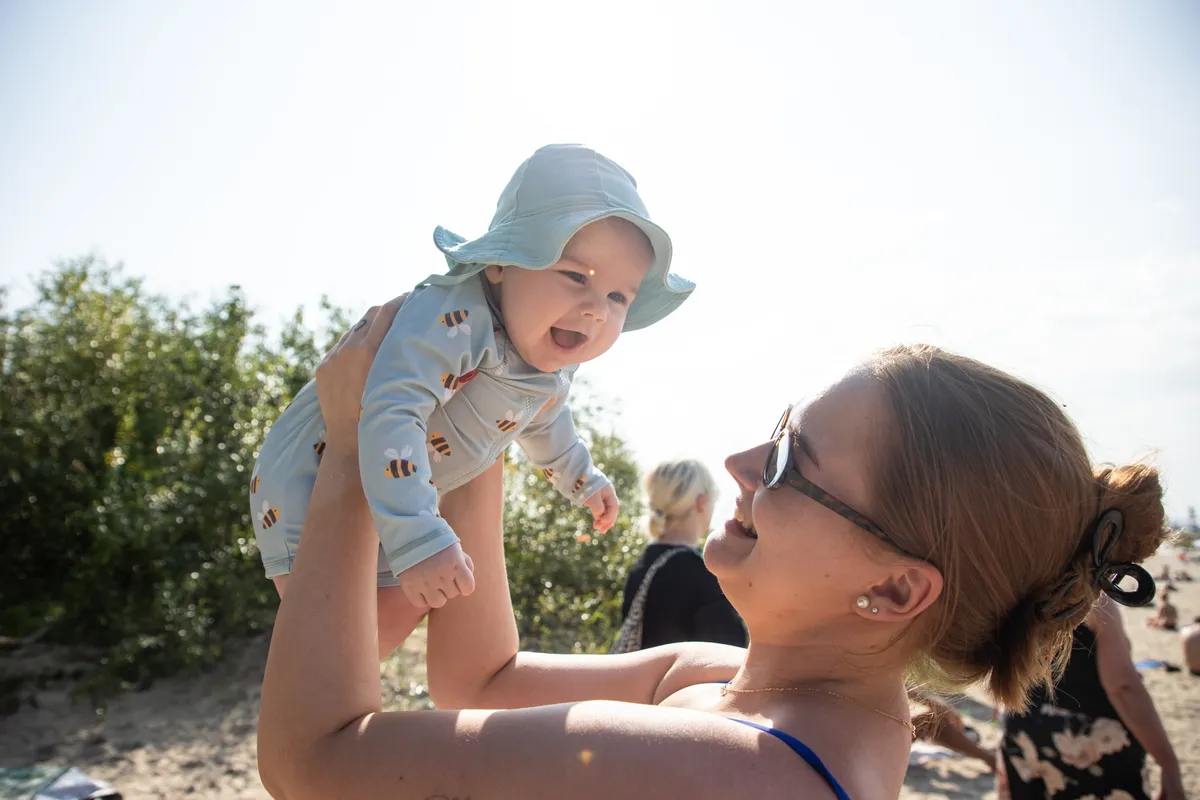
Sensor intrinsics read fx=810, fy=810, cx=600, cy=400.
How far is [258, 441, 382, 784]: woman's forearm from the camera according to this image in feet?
4.58

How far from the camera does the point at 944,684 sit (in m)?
1.78

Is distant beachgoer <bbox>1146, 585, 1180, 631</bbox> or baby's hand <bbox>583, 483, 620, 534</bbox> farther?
distant beachgoer <bbox>1146, 585, 1180, 631</bbox>

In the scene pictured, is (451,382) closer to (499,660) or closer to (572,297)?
(572,297)

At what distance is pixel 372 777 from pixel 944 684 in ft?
4.00

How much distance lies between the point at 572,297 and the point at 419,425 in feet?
1.81

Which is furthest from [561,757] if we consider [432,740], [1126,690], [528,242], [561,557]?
[561,557]

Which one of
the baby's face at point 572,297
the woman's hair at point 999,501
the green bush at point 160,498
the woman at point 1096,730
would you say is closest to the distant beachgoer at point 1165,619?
the green bush at point 160,498

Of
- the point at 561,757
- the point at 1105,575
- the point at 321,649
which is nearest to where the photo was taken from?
the point at 561,757

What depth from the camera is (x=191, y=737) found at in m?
6.23

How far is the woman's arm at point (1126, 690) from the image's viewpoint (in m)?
3.75

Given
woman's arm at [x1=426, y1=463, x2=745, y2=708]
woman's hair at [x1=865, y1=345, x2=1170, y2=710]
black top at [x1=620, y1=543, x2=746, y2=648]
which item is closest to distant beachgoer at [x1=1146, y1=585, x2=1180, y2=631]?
black top at [x1=620, y1=543, x2=746, y2=648]

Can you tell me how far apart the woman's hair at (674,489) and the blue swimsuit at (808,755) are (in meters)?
3.63

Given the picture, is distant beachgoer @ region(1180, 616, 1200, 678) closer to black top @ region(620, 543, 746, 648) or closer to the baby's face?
black top @ region(620, 543, 746, 648)

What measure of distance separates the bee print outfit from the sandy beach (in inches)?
181
